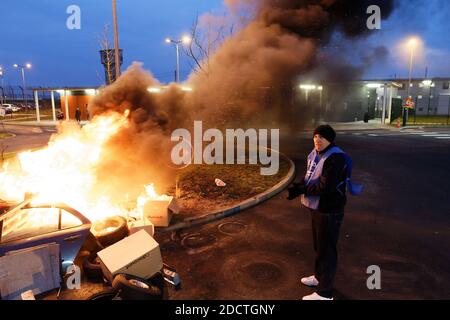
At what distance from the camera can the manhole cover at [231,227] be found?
19.3 feet

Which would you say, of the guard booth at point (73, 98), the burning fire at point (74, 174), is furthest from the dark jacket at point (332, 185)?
the guard booth at point (73, 98)

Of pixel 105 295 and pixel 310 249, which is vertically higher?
pixel 105 295

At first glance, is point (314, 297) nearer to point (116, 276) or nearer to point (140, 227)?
point (116, 276)

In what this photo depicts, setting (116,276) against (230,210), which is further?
(230,210)

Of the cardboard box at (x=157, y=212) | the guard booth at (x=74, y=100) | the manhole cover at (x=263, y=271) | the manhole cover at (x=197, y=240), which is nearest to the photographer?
the manhole cover at (x=263, y=271)

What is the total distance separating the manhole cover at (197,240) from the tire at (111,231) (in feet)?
3.47

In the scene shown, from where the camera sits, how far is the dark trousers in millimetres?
3584

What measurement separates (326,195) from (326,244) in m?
0.59

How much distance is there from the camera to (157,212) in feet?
19.3

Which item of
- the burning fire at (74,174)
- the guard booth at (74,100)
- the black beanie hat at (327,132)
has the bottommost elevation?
the burning fire at (74,174)

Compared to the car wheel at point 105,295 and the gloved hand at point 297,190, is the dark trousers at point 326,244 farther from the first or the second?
the car wheel at point 105,295

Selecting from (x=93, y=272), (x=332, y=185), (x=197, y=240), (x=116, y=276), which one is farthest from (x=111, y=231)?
(x=332, y=185)

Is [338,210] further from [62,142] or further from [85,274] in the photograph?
[62,142]
